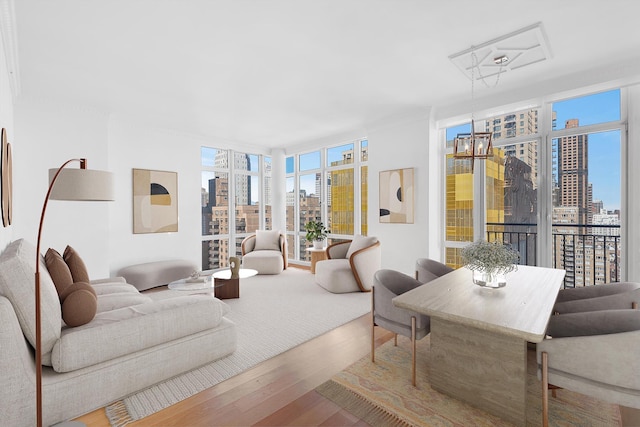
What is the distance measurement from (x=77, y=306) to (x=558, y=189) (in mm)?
4948

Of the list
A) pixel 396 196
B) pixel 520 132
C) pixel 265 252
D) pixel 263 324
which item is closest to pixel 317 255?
pixel 265 252

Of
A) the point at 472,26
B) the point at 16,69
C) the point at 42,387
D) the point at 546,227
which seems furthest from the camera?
the point at 546,227

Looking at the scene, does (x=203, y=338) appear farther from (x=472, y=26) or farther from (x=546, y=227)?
(x=546, y=227)

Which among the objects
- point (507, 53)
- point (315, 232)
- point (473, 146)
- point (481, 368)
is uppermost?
point (507, 53)

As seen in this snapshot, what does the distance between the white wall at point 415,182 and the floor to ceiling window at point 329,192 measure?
0.55 metres

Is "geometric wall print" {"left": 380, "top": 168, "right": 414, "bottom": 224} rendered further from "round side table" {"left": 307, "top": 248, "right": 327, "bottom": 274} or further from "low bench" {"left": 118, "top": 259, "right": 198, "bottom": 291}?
"low bench" {"left": 118, "top": 259, "right": 198, "bottom": 291}

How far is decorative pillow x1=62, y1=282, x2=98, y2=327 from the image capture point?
1902mm

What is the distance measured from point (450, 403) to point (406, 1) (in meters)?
2.78

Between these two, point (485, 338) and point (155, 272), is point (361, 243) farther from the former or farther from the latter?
point (155, 272)

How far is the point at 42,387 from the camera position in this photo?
5.56ft

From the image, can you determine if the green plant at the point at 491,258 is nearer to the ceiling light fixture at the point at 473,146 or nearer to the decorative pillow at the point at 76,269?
the ceiling light fixture at the point at 473,146

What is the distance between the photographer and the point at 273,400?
2014 millimetres

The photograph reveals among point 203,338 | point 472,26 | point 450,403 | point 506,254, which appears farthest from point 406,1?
point 203,338

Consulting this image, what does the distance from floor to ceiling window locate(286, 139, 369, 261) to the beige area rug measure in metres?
3.76
